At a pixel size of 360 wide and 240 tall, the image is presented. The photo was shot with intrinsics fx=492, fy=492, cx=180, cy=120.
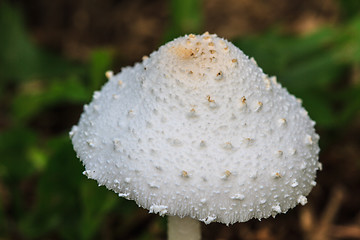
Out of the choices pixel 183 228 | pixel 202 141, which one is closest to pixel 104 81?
pixel 183 228

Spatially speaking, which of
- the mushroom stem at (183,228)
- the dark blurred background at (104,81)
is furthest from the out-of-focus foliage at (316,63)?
the mushroom stem at (183,228)

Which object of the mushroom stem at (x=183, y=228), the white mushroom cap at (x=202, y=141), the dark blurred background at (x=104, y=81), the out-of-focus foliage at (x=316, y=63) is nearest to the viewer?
the white mushroom cap at (x=202, y=141)

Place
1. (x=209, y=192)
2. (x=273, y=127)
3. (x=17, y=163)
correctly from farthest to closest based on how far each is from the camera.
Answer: (x=17, y=163) < (x=273, y=127) < (x=209, y=192)

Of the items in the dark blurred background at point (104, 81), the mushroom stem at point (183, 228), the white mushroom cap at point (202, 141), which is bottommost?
the mushroom stem at point (183, 228)

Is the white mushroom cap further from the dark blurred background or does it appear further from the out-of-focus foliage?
the out-of-focus foliage

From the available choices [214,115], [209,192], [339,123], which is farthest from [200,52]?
[339,123]

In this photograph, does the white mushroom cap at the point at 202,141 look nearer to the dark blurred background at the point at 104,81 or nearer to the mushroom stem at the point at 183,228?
the mushroom stem at the point at 183,228

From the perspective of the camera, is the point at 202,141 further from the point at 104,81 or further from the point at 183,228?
the point at 104,81

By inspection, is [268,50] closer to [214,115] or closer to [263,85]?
[263,85]
